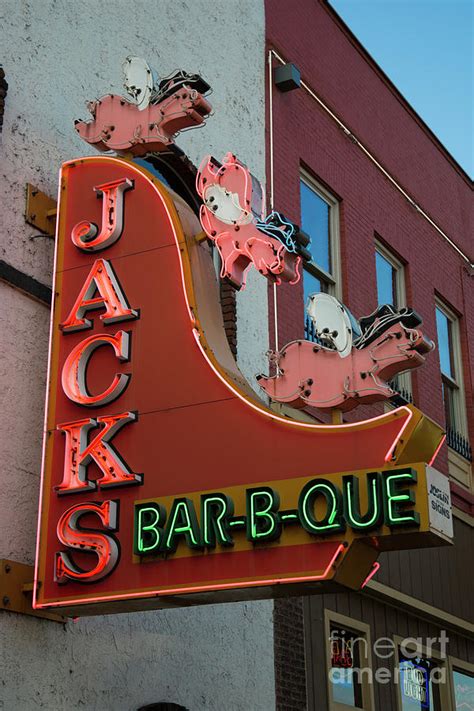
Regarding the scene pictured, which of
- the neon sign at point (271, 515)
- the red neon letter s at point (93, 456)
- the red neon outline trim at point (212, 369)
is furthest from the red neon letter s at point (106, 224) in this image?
the neon sign at point (271, 515)

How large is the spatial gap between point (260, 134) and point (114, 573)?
6.70m

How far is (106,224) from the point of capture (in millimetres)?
8992

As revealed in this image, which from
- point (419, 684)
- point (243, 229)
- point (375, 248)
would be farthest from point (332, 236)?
point (243, 229)

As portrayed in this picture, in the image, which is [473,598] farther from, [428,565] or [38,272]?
[38,272]

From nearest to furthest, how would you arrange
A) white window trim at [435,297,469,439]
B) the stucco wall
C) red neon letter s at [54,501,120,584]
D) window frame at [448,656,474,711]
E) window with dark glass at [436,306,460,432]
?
red neon letter s at [54,501,120,584]
the stucco wall
window frame at [448,656,474,711]
window with dark glass at [436,306,460,432]
white window trim at [435,297,469,439]

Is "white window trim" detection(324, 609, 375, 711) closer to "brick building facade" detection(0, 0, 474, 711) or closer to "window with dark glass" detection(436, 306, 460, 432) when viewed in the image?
"brick building facade" detection(0, 0, 474, 711)

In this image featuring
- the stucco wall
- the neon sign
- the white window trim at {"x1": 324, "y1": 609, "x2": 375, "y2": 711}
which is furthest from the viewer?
the white window trim at {"x1": 324, "y1": 609, "x2": 375, "y2": 711}

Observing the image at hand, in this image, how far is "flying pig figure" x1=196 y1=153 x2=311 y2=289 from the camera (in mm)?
8367

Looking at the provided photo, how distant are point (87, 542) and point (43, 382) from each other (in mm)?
1575

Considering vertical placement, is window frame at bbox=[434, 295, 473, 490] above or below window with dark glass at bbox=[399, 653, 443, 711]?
above

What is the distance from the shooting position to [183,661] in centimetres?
955

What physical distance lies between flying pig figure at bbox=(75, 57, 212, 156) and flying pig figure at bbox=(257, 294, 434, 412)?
193 cm

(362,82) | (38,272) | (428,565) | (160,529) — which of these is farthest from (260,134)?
(160,529)

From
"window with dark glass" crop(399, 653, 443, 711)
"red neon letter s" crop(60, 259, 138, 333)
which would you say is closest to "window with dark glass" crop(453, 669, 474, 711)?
"window with dark glass" crop(399, 653, 443, 711)
